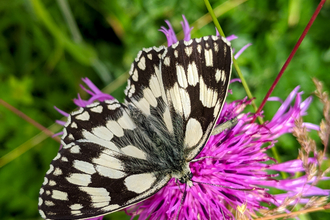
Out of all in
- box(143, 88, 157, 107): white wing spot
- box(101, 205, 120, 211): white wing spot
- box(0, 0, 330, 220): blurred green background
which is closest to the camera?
box(101, 205, 120, 211): white wing spot

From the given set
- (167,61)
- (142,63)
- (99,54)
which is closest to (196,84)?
(167,61)

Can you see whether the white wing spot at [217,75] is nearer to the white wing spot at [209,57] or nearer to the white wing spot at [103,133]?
the white wing spot at [209,57]

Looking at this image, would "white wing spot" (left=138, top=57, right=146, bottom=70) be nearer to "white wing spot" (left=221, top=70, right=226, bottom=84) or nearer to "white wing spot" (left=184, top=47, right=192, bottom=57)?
"white wing spot" (left=184, top=47, right=192, bottom=57)

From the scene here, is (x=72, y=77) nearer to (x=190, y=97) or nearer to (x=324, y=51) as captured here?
(x=190, y=97)

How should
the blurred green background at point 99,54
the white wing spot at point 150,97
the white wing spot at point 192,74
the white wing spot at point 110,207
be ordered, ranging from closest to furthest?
1. the white wing spot at point 110,207
2. the white wing spot at point 192,74
3. the white wing spot at point 150,97
4. the blurred green background at point 99,54

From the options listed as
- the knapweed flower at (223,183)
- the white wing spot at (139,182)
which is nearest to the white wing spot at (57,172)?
the white wing spot at (139,182)

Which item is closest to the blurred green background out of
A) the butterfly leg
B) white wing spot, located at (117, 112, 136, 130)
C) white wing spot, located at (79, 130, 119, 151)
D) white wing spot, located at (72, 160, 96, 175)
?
the butterfly leg
